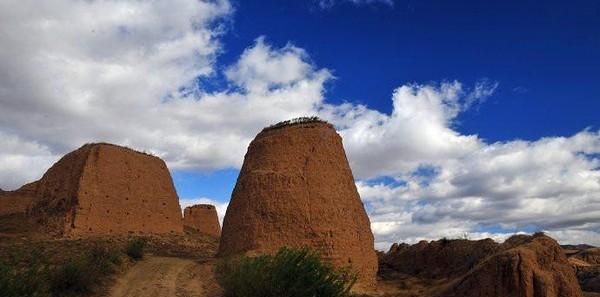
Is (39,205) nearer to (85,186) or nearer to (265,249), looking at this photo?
(85,186)

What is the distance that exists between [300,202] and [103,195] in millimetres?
14528

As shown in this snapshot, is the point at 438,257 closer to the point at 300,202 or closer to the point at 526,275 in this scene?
the point at 526,275

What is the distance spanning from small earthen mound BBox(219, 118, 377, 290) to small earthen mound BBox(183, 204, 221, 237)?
23.7 metres

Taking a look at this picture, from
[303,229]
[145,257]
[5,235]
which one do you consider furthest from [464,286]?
[5,235]

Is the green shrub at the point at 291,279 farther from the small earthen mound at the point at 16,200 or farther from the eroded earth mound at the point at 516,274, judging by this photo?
the small earthen mound at the point at 16,200

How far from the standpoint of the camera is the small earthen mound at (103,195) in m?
28.7

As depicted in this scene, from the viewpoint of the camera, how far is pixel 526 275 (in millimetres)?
17484

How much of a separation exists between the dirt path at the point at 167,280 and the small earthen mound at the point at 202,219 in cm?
2260

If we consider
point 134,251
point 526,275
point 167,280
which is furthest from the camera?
point 134,251

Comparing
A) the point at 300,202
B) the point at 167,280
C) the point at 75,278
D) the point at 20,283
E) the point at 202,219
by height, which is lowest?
the point at 20,283

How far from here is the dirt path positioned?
55.2 feet

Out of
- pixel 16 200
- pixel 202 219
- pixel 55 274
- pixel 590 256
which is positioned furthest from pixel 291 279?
pixel 202 219

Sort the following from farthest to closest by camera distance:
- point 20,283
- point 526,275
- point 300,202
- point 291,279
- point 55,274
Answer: point 300,202 → point 526,275 → point 55,274 → point 291,279 → point 20,283

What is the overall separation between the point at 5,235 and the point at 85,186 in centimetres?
439
